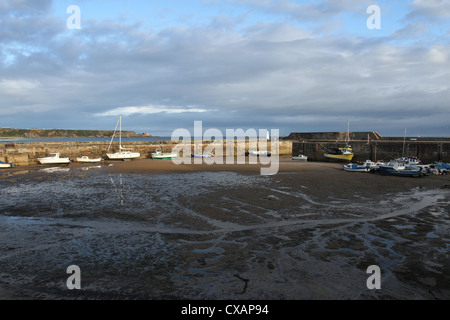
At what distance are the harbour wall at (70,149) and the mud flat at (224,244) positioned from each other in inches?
857

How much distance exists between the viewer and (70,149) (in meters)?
40.5

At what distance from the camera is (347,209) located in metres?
14.0

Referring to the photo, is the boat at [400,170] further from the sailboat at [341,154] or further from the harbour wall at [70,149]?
the harbour wall at [70,149]

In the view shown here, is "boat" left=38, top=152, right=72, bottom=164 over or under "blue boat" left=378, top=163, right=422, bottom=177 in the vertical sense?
over

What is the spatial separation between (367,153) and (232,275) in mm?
37831

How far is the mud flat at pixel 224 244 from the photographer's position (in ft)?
21.6

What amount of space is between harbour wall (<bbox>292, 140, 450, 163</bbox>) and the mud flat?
1903 cm

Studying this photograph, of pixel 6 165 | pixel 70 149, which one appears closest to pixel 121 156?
pixel 70 149

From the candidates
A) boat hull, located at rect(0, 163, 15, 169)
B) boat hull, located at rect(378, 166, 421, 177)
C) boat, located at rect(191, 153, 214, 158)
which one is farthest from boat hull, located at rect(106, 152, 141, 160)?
boat hull, located at rect(378, 166, 421, 177)

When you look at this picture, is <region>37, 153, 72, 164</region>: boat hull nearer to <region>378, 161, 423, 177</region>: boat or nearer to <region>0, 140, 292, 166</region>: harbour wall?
<region>0, 140, 292, 166</region>: harbour wall

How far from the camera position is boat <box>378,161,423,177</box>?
25578 mm

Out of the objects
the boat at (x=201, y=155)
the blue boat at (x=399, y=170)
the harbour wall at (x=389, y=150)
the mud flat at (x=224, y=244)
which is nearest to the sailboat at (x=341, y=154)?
the harbour wall at (x=389, y=150)

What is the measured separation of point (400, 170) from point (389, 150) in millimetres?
12622
